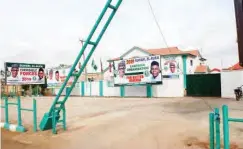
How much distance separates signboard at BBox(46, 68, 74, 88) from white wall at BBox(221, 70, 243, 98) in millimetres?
20176

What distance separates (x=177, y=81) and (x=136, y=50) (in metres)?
22.8

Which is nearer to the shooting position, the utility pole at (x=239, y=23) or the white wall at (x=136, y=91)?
the utility pole at (x=239, y=23)

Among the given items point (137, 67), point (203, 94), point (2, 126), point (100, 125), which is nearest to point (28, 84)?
point (137, 67)

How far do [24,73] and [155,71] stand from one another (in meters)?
16.9

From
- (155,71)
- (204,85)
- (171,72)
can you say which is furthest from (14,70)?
(204,85)

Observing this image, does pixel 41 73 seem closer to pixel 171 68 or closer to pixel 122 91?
pixel 122 91

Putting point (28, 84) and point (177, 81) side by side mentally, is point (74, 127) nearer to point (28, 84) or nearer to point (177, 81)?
point (177, 81)

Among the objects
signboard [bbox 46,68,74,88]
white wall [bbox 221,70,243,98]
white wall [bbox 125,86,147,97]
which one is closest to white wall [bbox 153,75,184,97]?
white wall [bbox 125,86,147,97]

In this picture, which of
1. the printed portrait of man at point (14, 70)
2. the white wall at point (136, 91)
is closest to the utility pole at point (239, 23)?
the white wall at point (136, 91)

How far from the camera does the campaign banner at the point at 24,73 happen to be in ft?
114

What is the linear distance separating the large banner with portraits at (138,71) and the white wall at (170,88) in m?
1.24

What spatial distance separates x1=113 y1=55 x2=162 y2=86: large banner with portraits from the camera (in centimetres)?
2698

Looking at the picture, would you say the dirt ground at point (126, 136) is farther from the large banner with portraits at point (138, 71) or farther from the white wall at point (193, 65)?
the white wall at point (193, 65)

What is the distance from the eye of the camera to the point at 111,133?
377 inches
